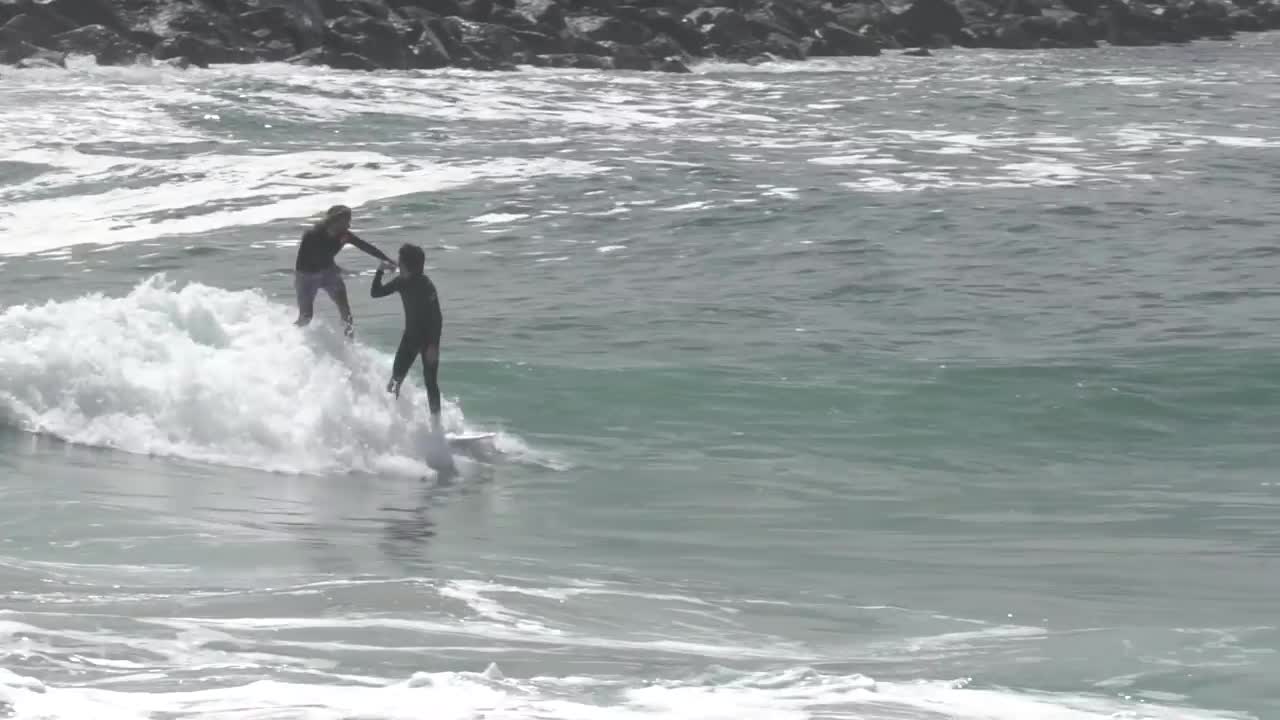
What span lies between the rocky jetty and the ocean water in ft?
33.6

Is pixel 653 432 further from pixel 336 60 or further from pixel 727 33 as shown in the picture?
pixel 727 33

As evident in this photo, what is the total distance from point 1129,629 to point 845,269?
42.7ft

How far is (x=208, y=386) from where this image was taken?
13.9 metres

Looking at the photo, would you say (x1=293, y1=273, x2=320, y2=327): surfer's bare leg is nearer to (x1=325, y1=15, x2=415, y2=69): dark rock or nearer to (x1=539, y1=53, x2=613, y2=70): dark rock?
(x1=325, y1=15, x2=415, y2=69): dark rock

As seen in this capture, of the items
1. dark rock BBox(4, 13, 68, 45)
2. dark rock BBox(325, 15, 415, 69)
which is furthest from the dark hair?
dark rock BBox(4, 13, 68, 45)

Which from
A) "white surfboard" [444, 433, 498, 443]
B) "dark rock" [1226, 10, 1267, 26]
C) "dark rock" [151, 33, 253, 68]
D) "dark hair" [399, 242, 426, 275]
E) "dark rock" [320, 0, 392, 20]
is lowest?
"dark rock" [1226, 10, 1267, 26]

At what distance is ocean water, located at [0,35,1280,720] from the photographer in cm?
732

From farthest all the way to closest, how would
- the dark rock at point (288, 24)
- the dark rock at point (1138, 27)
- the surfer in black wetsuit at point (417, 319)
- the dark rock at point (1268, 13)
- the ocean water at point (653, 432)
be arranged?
the dark rock at point (1268, 13) < the dark rock at point (1138, 27) < the dark rock at point (288, 24) < the surfer in black wetsuit at point (417, 319) < the ocean water at point (653, 432)

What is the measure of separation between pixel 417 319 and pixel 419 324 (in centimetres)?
4

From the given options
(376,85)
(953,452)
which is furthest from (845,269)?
(376,85)

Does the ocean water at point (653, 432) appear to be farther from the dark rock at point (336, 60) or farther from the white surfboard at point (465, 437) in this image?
the dark rock at point (336, 60)

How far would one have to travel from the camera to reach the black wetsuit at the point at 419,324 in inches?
512

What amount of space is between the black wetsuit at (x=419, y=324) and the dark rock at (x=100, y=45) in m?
29.7

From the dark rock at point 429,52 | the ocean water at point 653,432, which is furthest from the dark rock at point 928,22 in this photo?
the ocean water at point 653,432
